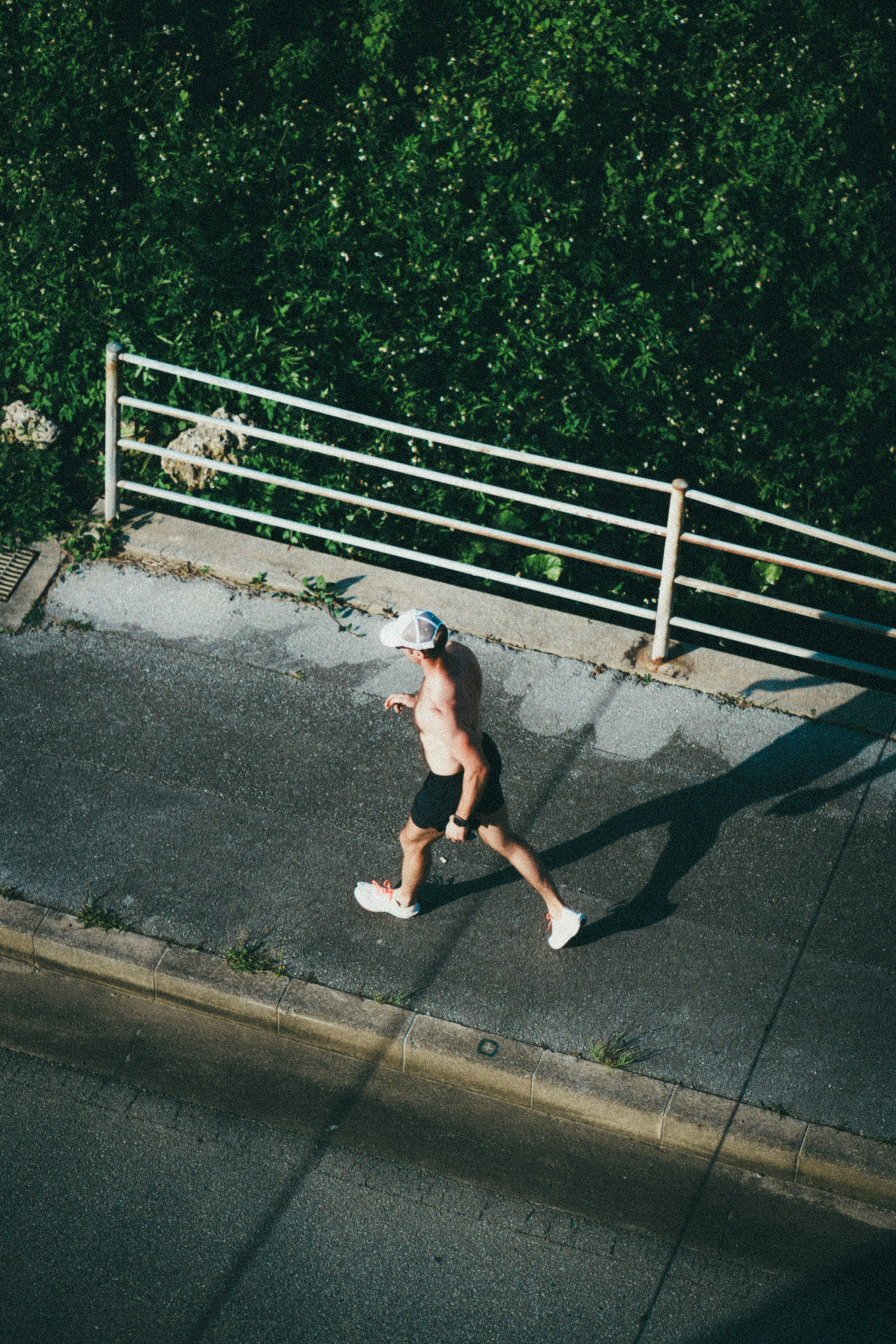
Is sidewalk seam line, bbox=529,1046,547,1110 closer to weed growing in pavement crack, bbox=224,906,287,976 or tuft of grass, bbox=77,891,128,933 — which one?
weed growing in pavement crack, bbox=224,906,287,976

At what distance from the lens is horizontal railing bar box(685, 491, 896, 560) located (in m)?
6.82

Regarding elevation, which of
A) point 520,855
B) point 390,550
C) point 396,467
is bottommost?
point 520,855

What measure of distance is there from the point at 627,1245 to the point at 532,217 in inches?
315

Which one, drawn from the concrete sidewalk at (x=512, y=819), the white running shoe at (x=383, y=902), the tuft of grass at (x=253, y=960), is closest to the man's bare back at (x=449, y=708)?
the white running shoe at (x=383, y=902)

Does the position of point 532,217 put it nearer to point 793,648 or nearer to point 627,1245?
point 793,648

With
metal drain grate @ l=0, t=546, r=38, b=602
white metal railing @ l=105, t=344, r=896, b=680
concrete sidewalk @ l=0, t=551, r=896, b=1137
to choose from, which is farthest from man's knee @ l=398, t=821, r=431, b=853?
metal drain grate @ l=0, t=546, r=38, b=602

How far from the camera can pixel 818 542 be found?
30.2 feet

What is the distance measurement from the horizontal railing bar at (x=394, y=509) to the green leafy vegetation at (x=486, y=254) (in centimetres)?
61

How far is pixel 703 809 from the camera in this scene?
265 inches

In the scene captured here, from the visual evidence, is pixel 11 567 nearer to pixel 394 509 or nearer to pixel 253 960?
pixel 394 509

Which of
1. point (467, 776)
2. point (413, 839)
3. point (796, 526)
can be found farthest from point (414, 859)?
point (796, 526)

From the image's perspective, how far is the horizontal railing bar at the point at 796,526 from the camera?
22.4ft

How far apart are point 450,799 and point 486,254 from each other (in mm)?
6017

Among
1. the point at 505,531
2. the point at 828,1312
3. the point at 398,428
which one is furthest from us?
the point at 505,531
